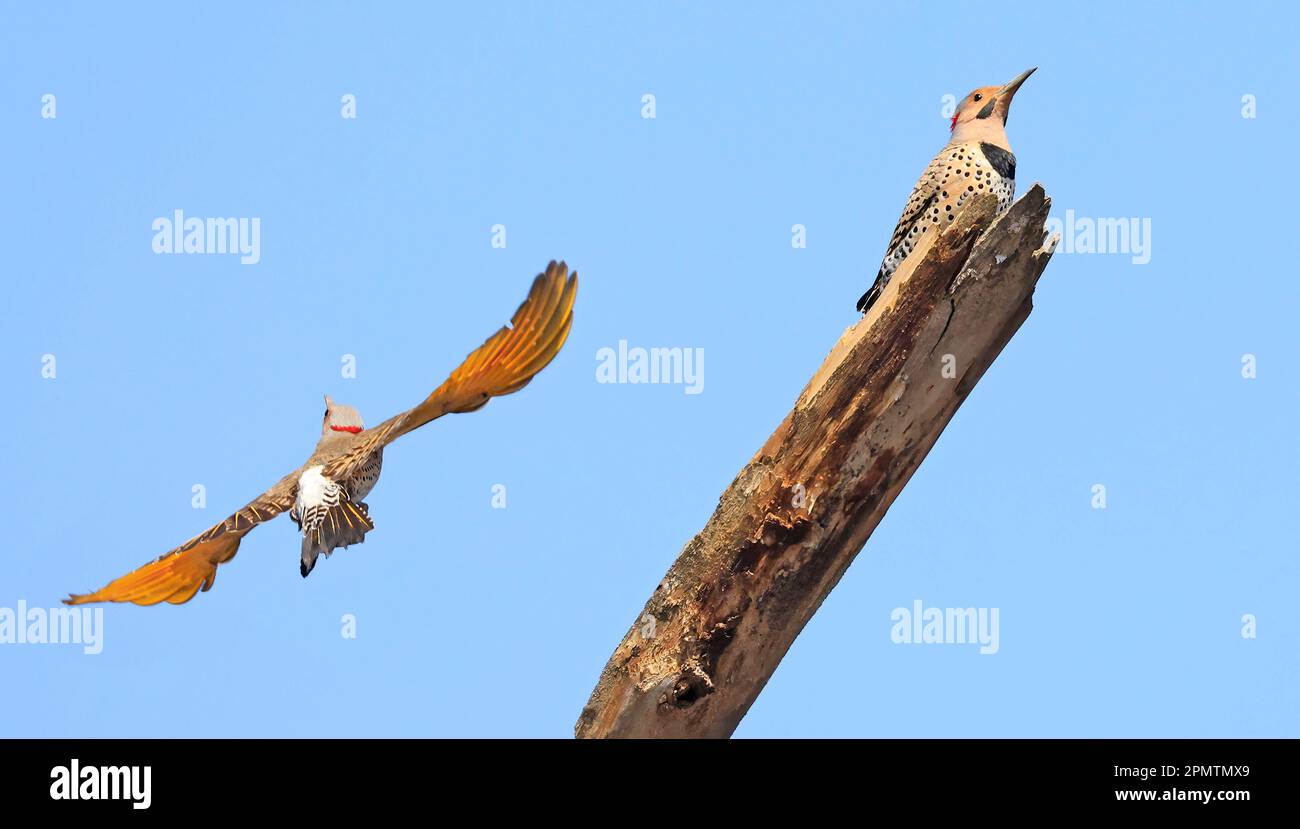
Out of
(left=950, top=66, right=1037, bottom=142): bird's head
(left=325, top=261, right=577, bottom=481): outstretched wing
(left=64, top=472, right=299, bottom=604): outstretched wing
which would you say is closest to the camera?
(left=325, top=261, right=577, bottom=481): outstretched wing

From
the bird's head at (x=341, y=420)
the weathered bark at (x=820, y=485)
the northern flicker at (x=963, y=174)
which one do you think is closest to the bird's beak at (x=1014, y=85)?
the northern flicker at (x=963, y=174)

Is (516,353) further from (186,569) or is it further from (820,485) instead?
(186,569)

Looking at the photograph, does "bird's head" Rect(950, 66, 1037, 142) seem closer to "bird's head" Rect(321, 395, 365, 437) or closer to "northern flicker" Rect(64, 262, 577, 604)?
"northern flicker" Rect(64, 262, 577, 604)

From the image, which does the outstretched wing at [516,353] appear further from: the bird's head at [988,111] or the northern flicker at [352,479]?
the bird's head at [988,111]

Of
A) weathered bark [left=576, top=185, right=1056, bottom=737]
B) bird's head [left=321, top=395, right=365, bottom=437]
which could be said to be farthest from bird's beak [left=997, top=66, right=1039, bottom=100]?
bird's head [left=321, top=395, right=365, bottom=437]

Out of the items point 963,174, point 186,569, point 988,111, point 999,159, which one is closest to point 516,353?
point 186,569
